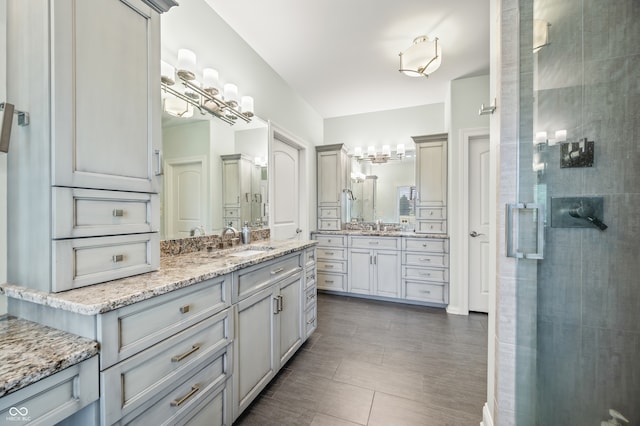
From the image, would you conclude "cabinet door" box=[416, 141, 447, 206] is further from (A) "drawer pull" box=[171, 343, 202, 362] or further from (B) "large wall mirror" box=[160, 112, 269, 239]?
(A) "drawer pull" box=[171, 343, 202, 362]

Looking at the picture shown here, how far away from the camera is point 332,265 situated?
12.8ft

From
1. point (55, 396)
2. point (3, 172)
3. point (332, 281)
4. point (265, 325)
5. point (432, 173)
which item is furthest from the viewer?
point (332, 281)

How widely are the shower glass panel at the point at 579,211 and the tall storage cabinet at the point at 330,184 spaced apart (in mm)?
2831

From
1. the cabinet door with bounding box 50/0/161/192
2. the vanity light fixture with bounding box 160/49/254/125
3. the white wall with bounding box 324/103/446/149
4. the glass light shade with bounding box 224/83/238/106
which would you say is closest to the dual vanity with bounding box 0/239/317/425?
the cabinet door with bounding box 50/0/161/192

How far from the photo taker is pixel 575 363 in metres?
1.18

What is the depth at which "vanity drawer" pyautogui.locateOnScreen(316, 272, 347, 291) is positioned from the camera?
3815 millimetres

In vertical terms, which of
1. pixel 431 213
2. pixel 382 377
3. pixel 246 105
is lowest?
pixel 382 377

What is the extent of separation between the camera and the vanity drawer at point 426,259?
3316mm

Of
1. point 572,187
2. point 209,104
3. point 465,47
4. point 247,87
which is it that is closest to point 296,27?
point 247,87

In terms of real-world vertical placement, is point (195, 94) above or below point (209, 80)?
below

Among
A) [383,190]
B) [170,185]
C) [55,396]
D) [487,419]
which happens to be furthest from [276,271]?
[383,190]

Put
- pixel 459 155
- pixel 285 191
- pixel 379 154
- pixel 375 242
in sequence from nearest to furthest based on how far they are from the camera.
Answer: pixel 459 155, pixel 285 191, pixel 375 242, pixel 379 154

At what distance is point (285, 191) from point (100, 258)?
93.1 inches

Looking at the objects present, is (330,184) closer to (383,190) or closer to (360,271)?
(383,190)
